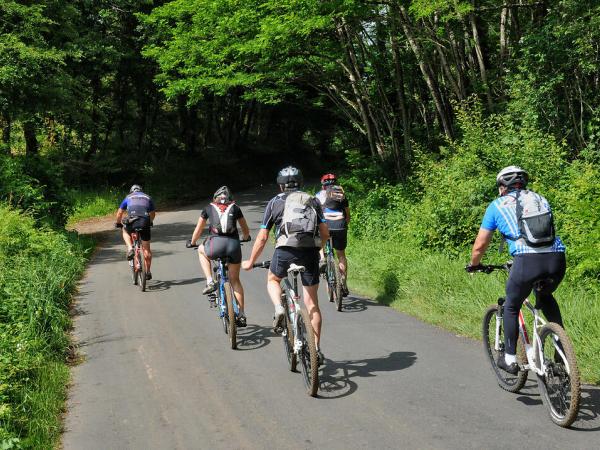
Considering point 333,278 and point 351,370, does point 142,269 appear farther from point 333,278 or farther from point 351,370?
point 351,370

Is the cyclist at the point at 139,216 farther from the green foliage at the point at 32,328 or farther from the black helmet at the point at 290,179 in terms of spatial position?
the black helmet at the point at 290,179

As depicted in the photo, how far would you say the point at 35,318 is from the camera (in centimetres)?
785

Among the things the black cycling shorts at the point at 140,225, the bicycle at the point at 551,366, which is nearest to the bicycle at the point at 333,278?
the black cycling shorts at the point at 140,225

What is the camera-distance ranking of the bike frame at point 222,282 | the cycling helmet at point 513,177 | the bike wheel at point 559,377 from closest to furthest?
the bike wheel at point 559,377 < the cycling helmet at point 513,177 < the bike frame at point 222,282

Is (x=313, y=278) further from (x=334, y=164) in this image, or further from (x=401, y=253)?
(x=334, y=164)

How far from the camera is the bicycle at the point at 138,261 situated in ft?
38.7

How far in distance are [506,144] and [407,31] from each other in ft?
16.9

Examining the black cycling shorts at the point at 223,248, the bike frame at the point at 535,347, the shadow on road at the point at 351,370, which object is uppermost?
the black cycling shorts at the point at 223,248

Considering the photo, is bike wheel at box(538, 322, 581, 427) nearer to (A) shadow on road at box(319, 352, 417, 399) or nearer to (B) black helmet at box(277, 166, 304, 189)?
(A) shadow on road at box(319, 352, 417, 399)

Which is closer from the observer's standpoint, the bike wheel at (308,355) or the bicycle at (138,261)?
the bike wheel at (308,355)

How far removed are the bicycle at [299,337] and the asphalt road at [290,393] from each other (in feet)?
0.56

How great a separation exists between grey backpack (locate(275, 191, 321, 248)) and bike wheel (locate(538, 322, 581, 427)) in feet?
7.39

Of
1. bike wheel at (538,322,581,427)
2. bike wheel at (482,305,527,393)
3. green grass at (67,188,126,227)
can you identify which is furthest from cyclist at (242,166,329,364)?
green grass at (67,188,126,227)

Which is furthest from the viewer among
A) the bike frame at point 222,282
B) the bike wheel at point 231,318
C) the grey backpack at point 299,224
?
the bike frame at point 222,282
